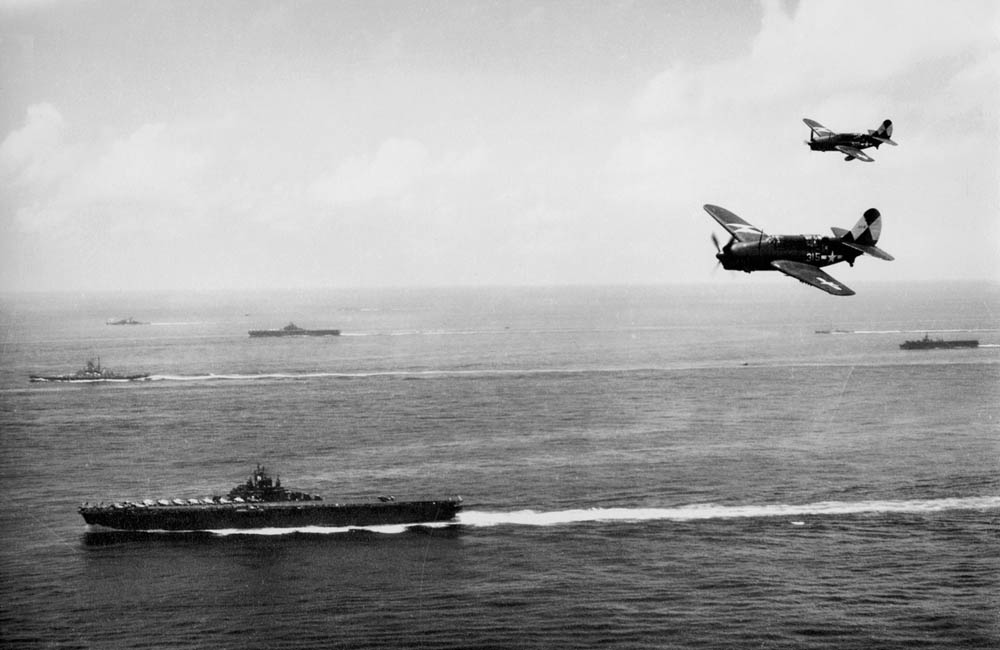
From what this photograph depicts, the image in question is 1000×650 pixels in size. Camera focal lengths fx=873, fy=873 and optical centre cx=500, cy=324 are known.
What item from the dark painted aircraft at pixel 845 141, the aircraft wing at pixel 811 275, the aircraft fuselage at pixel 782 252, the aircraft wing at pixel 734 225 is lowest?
the aircraft wing at pixel 811 275

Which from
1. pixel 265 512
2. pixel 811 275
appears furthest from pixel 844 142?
pixel 265 512

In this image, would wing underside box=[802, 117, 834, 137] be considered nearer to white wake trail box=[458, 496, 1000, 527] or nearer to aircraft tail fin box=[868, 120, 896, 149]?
aircraft tail fin box=[868, 120, 896, 149]

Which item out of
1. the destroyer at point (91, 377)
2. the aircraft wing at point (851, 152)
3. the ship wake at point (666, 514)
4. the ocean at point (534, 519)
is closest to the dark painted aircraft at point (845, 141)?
the aircraft wing at point (851, 152)

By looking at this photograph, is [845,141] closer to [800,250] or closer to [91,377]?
[800,250]

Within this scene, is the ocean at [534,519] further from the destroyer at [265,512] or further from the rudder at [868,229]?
the rudder at [868,229]

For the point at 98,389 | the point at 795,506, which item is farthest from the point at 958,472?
the point at 98,389

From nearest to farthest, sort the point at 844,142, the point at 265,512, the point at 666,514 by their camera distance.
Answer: the point at 844,142 < the point at 666,514 < the point at 265,512
